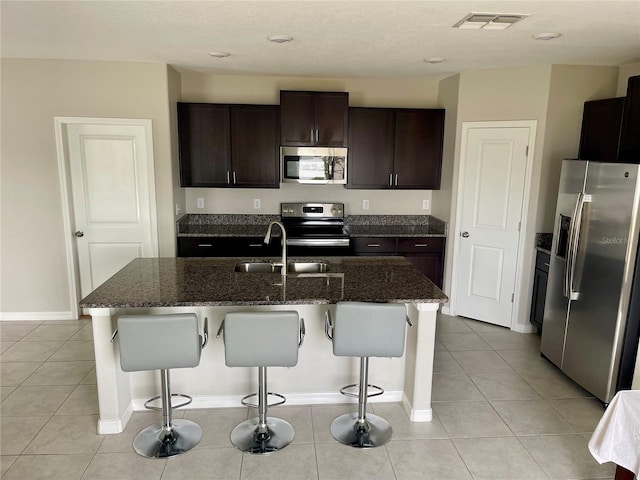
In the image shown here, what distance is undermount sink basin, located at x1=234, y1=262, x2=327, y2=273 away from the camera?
135 inches

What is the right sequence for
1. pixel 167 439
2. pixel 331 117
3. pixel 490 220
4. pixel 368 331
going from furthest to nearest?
pixel 331 117 < pixel 490 220 < pixel 167 439 < pixel 368 331

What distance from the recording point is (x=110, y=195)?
14.9 feet

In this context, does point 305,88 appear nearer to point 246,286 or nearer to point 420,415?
point 246,286

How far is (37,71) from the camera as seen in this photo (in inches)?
167

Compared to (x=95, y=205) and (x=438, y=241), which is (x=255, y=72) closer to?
(x=95, y=205)

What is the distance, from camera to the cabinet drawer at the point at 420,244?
4.89m

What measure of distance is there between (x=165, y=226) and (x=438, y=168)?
116 inches

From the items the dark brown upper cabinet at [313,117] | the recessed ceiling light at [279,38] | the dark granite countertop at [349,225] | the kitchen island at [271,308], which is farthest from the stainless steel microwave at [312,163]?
the kitchen island at [271,308]

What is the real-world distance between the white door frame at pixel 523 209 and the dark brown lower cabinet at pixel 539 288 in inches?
4.7

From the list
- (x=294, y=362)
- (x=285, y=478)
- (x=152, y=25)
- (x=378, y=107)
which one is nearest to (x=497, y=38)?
(x=378, y=107)

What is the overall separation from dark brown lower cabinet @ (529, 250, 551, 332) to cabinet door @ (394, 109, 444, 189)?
1.38 m

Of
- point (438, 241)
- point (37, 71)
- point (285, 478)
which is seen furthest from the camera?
point (438, 241)

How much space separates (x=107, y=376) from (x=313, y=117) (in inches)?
125

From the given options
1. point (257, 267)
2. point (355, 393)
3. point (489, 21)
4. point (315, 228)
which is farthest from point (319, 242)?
point (489, 21)
